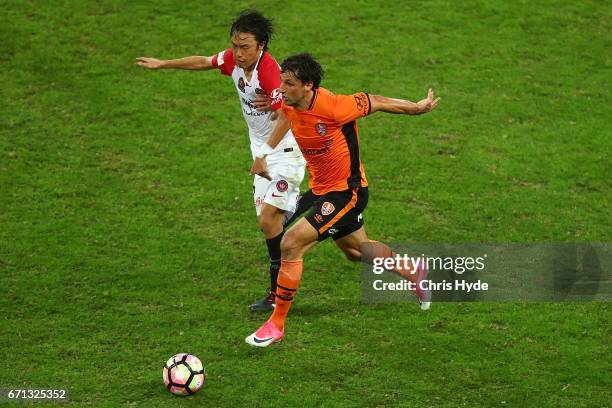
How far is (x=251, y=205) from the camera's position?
13078mm

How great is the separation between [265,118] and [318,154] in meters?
1.21

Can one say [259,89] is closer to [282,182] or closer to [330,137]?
[282,182]

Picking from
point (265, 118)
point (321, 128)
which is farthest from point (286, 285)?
point (265, 118)

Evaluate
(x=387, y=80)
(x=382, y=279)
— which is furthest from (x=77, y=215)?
(x=387, y=80)

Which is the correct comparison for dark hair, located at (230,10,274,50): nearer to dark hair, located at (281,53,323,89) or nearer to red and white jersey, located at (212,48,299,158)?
red and white jersey, located at (212,48,299,158)

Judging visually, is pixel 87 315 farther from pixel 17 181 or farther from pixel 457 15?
pixel 457 15

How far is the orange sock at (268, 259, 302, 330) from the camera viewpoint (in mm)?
9773

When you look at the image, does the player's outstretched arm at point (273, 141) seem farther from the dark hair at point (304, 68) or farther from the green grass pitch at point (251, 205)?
the green grass pitch at point (251, 205)

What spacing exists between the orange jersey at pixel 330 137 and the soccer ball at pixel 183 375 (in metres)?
2.28

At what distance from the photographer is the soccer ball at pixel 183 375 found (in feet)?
28.9

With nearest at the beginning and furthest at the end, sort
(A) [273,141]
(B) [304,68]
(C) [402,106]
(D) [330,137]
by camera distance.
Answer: (B) [304,68]
(C) [402,106]
(D) [330,137]
(A) [273,141]

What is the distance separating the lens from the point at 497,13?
17906 mm

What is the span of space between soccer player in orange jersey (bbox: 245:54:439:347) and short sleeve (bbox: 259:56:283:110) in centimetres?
32

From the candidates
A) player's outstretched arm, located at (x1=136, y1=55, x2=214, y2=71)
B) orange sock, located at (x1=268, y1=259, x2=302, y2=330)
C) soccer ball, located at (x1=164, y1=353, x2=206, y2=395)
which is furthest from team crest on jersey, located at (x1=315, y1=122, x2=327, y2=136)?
soccer ball, located at (x1=164, y1=353, x2=206, y2=395)
